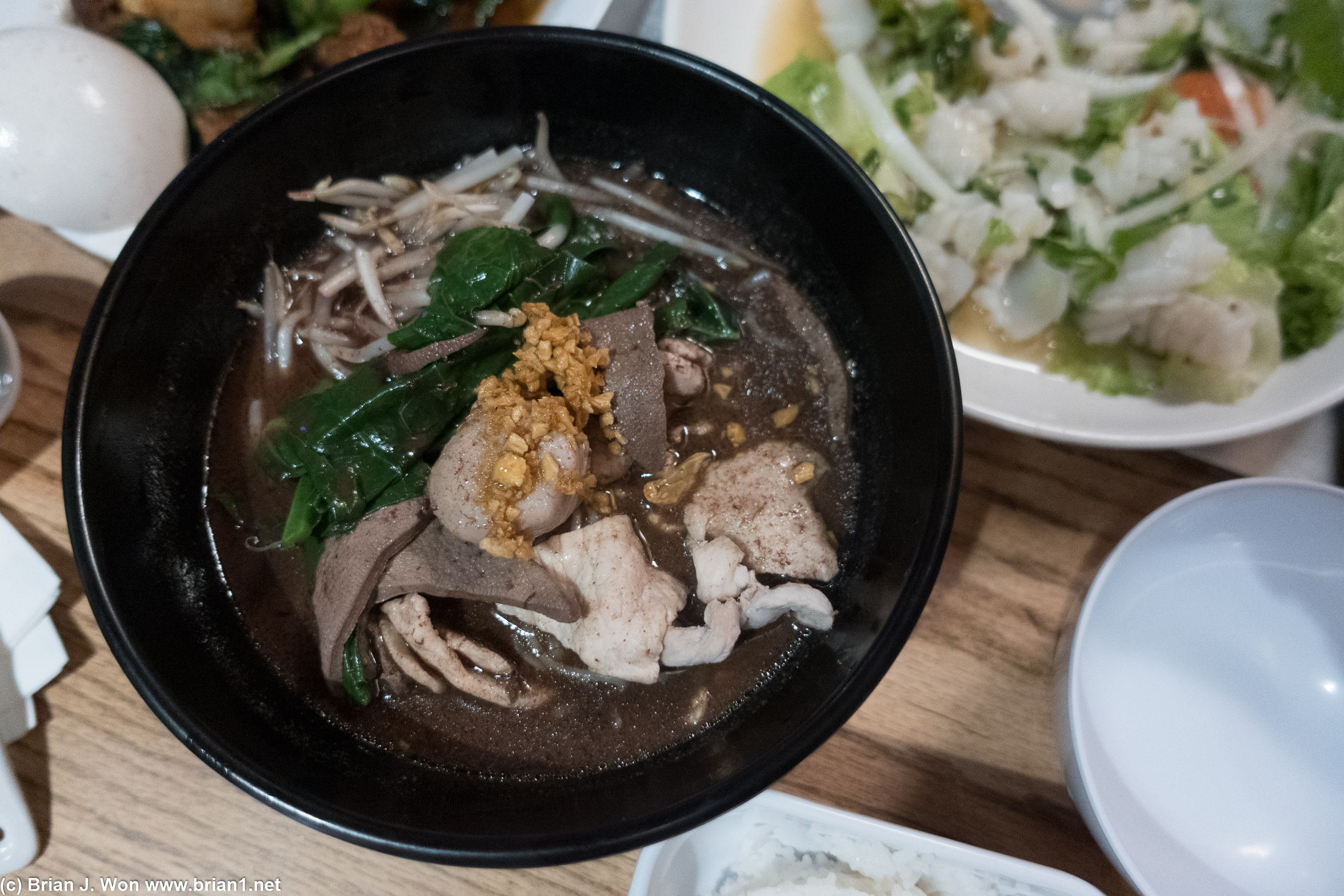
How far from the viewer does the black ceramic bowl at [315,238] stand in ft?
4.06

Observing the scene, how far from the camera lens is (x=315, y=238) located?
1719mm

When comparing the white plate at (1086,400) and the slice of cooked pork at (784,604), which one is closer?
the slice of cooked pork at (784,604)

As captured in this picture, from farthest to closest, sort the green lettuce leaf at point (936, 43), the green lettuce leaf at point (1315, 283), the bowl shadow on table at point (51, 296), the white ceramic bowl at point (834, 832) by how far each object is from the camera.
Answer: the green lettuce leaf at point (936, 43) < the bowl shadow on table at point (51, 296) < the green lettuce leaf at point (1315, 283) < the white ceramic bowl at point (834, 832)

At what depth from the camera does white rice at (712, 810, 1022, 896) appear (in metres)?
1.50

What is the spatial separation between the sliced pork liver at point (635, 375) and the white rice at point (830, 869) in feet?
2.65

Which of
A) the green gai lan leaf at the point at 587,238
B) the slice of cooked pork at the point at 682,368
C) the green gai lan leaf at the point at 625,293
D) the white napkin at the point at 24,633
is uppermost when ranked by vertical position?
the green gai lan leaf at the point at 587,238

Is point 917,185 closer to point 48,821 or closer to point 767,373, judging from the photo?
point 767,373

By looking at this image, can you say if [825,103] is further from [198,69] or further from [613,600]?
[198,69]

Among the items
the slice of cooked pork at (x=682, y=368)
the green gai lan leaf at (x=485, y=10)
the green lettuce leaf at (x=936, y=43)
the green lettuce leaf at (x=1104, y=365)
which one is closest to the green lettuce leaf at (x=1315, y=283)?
the green lettuce leaf at (x=1104, y=365)

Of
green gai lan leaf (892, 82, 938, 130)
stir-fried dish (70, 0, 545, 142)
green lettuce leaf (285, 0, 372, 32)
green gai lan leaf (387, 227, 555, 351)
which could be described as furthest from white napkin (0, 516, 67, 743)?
green gai lan leaf (892, 82, 938, 130)

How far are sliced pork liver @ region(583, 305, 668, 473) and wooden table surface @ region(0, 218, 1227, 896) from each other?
805mm

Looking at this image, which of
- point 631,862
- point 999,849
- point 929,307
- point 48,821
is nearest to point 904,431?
point 929,307

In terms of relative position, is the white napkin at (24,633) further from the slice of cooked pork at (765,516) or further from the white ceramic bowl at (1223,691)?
the white ceramic bowl at (1223,691)

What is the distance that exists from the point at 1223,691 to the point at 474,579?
1641 millimetres
